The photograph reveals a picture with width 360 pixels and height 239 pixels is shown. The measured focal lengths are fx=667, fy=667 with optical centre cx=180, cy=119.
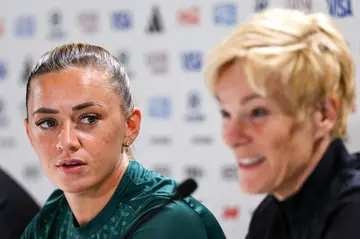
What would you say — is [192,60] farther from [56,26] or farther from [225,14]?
[56,26]

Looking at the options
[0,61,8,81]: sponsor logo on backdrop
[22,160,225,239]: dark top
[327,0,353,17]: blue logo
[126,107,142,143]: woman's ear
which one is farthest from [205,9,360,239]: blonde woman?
→ [0,61,8,81]: sponsor logo on backdrop

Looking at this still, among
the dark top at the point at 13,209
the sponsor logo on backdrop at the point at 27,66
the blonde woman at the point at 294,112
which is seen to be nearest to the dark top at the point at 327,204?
the blonde woman at the point at 294,112

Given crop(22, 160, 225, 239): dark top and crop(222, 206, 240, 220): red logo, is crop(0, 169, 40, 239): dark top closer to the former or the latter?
crop(22, 160, 225, 239): dark top

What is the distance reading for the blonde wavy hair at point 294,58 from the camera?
86 cm

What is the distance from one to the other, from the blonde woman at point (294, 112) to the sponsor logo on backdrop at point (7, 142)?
63.1 inches

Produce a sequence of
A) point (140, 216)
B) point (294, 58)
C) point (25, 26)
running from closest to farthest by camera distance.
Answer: point (294, 58)
point (140, 216)
point (25, 26)

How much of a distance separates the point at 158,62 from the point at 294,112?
4.56 feet

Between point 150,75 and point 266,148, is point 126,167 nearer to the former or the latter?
point 266,148

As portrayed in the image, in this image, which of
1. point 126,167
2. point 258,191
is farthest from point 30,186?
point 258,191

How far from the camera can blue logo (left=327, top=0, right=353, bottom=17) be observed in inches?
80.2

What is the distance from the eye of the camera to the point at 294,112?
0.88m

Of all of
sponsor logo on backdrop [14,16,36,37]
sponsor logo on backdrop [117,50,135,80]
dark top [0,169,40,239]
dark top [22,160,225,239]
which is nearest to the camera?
dark top [22,160,225,239]

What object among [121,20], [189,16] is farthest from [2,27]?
[189,16]

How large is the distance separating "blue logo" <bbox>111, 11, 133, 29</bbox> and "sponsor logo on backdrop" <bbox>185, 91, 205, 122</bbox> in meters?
0.33
